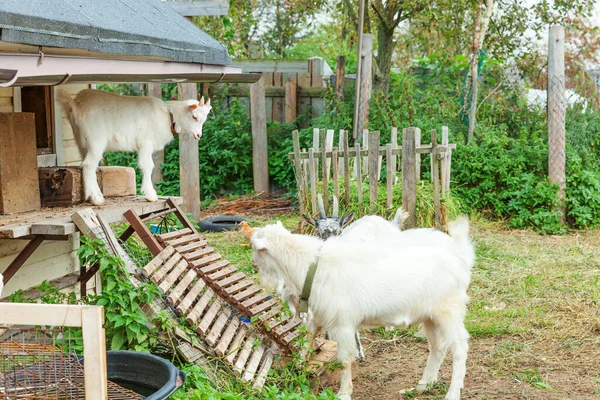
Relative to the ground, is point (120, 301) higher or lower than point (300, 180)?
lower

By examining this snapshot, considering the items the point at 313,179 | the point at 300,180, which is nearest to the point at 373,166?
the point at 313,179

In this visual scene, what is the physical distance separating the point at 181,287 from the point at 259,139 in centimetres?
857

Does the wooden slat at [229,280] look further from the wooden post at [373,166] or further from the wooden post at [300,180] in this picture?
the wooden post at [300,180]

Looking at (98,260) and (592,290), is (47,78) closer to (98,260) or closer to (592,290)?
(98,260)

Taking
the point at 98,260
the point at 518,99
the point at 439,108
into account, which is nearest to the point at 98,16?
the point at 98,260

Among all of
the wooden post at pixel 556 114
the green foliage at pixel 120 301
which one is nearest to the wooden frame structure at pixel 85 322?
the green foliage at pixel 120 301

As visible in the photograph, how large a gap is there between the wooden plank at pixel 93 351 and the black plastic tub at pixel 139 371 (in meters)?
1.34

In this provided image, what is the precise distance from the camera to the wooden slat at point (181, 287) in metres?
5.69

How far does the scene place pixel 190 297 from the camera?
5867 millimetres

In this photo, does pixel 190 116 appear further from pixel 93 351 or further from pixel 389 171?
pixel 93 351

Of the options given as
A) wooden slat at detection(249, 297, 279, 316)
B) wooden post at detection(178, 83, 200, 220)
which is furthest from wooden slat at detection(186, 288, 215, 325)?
wooden post at detection(178, 83, 200, 220)

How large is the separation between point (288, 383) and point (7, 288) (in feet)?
8.15

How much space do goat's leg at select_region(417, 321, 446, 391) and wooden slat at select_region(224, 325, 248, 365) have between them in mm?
1450

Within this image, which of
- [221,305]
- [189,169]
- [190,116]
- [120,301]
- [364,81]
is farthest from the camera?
[364,81]
